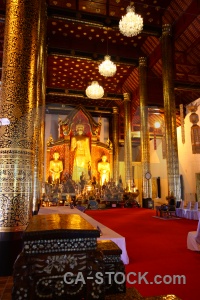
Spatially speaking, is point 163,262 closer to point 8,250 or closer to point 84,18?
point 8,250

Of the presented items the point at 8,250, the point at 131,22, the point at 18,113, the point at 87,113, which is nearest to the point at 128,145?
the point at 87,113

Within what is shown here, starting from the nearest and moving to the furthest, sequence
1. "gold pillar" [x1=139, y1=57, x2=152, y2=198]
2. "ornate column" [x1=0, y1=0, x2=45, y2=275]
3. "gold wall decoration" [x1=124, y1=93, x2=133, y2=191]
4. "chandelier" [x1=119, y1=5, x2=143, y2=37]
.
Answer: "ornate column" [x1=0, y1=0, x2=45, y2=275] < "chandelier" [x1=119, y1=5, x2=143, y2=37] < "gold pillar" [x1=139, y1=57, x2=152, y2=198] < "gold wall decoration" [x1=124, y1=93, x2=133, y2=191]

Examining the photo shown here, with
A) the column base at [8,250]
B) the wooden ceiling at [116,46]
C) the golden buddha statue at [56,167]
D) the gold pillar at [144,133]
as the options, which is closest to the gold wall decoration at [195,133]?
the wooden ceiling at [116,46]

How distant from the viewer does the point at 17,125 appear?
285 cm

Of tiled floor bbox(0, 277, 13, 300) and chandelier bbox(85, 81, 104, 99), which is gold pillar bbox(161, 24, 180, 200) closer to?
chandelier bbox(85, 81, 104, 99)

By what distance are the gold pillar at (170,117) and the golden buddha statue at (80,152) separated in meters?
6.70

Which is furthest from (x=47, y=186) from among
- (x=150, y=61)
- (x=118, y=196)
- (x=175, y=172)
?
(x=150, y=61)

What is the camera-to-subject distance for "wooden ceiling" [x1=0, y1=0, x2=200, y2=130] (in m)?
8.67

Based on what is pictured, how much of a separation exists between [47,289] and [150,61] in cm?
1153

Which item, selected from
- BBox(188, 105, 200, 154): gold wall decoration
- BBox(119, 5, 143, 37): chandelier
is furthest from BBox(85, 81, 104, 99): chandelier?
BBox(188, 105, 200, 154): gold wall decoration

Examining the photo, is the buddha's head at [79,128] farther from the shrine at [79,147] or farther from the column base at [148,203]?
the column base at [148,203]

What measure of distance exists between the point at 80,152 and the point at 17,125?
11.8 m

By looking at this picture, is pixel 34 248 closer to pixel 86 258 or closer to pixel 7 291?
pixel 86 258

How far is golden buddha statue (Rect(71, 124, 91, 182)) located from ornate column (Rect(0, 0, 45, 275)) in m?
11.4
